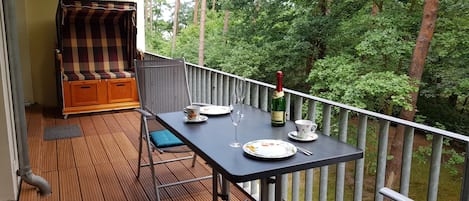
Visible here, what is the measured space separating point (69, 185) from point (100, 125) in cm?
199

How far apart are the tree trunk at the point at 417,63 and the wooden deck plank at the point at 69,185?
6.32m

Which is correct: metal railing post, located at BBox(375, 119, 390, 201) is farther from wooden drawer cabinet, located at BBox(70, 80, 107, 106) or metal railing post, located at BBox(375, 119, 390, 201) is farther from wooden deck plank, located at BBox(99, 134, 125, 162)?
wooden drawer cabinet, located at BBox(70, 80, 107, 106)

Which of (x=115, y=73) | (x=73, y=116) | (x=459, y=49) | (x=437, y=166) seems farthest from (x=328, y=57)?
(x=437, y=166)

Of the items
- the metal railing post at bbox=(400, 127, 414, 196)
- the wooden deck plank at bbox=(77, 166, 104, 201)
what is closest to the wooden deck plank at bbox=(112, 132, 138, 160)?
the wooden deck plank at bbox=(77, 166, 104, 201)

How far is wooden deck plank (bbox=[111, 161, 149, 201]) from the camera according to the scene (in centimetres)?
298

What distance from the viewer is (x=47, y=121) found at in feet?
17.1

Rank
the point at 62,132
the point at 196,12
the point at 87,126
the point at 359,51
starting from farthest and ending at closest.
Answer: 1. the point at 196,12
2. the point at 359,51
3. the point at 87,126
4. the point at 62,132

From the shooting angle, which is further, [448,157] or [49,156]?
[448,157]

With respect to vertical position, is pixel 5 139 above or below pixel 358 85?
above

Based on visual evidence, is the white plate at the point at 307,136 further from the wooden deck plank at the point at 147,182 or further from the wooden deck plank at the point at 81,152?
the wooden deck plank at the point at 81,152

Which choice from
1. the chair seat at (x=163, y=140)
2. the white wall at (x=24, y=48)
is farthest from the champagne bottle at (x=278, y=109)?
the white wall at (x=24, y=48)

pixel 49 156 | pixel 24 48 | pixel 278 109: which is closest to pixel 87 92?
pixel 24 48

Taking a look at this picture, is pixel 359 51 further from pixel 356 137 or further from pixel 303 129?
pixel 303 129

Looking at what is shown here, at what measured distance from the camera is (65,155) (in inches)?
Answer: 152
